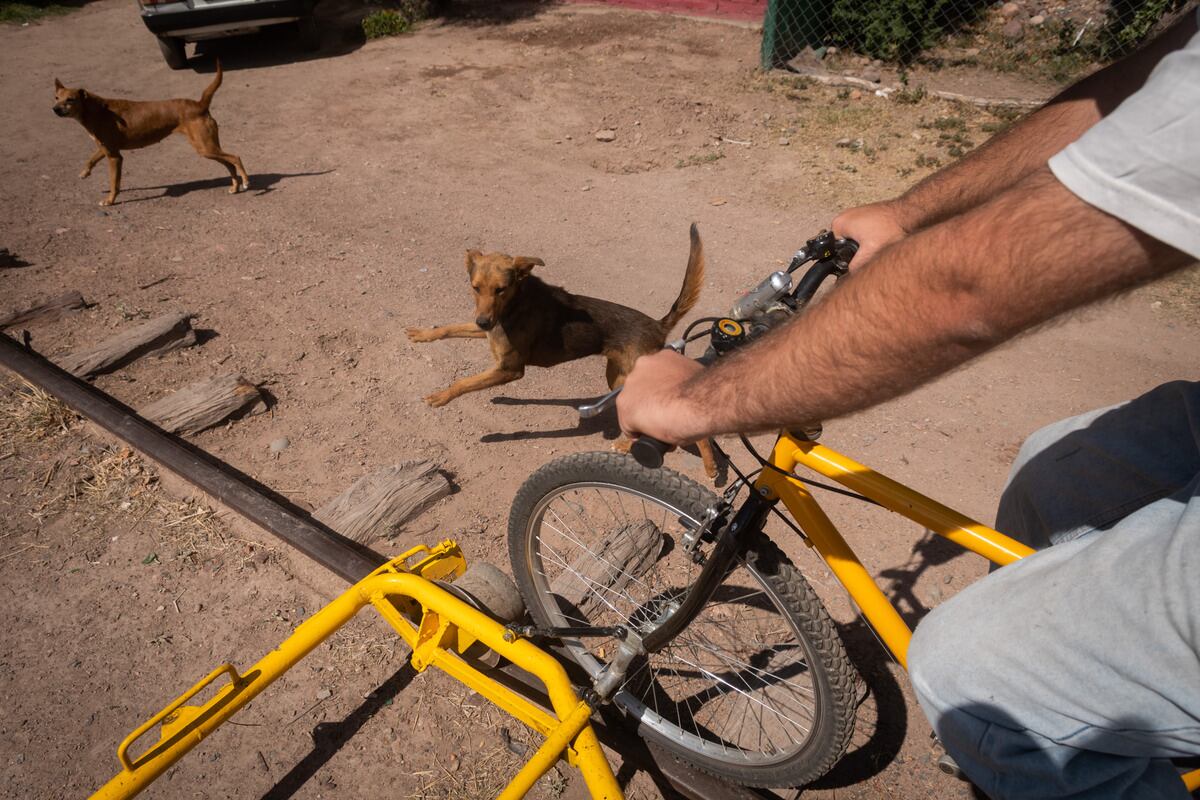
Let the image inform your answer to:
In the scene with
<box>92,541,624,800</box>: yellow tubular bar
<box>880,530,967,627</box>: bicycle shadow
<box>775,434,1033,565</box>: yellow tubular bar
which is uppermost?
<box>775,434,1033,565</box>: yellow tubular bar

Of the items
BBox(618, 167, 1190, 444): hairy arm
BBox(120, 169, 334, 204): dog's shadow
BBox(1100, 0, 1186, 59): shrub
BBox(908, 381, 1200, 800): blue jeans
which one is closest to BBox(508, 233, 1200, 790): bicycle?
BBox(618, 167, 1190, 444): hairy arm

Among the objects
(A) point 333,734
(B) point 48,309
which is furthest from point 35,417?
(A) point 333,734

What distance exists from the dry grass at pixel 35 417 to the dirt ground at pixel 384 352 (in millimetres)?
36

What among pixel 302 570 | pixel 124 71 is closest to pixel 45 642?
pixel 302 570

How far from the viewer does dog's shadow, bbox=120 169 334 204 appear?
6438mm

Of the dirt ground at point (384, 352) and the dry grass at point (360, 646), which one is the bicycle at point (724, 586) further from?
the dry grass at point (360, 646)

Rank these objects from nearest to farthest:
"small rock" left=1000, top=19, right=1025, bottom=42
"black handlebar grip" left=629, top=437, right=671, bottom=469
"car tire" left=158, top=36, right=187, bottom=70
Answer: "black handlebar grip" left=629, top=437, right=671, bottom=469 < "small rock" left=1000, top=19, right=1025, bottom=42 < "car tire" left=158, top=36, right=187, bottom=70

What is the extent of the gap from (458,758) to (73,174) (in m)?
7.09

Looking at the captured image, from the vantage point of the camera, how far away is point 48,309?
446 cm

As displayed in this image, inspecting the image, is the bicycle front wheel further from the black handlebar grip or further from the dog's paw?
the dog's paw

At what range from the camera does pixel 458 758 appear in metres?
2.35

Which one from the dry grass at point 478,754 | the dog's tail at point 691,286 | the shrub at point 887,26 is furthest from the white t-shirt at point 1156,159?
the shrub at point 887,26

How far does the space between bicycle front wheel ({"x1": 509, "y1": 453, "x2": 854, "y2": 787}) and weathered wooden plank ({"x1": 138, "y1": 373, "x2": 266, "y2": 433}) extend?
1.86 m

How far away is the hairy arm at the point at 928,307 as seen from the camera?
3.11 feet
